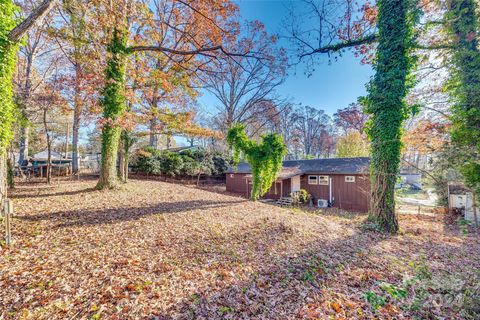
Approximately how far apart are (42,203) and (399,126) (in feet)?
38.7

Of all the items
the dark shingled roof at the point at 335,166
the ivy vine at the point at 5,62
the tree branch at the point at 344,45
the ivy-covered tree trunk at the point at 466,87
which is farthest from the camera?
the dark shingled roof at the point at 335,166

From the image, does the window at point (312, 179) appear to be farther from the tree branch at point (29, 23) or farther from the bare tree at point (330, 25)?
the tree branch at point (29, 23)

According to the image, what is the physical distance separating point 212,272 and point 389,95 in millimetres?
7608

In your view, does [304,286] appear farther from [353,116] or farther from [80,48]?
[353,116]

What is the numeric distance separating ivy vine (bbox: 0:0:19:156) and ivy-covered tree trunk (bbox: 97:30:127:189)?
331 centimetres

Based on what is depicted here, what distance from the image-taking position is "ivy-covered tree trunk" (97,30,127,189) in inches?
313

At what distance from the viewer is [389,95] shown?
21.9ft

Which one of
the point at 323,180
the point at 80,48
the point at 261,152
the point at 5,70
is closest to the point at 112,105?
the point at 80,48

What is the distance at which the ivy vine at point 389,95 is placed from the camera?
6.54 meters

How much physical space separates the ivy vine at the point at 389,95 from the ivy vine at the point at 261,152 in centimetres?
527

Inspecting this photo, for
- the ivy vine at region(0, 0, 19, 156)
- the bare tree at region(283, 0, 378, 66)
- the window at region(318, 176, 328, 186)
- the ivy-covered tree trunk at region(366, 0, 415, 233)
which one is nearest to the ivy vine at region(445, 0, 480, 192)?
the ivy-covered tree trunk at region(366, 0, 415, 233)

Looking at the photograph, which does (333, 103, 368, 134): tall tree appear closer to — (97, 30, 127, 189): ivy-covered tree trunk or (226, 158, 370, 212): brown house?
(226, 158, 370, 212): brown house

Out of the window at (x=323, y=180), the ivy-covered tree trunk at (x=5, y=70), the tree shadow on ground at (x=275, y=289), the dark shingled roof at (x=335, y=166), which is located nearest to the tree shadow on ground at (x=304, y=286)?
the tree shadow on ground at (x=275, y=289)

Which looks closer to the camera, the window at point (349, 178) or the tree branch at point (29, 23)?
the tree branch at point (29, 23)
